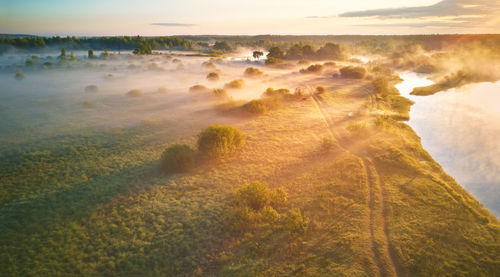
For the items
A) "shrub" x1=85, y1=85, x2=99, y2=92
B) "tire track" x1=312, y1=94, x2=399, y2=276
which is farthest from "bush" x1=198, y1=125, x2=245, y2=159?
"shrub" x1=85, y1=85, x2=99, y2=92

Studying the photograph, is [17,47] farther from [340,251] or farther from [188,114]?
[340,251]

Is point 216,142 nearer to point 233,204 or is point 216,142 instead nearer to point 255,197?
point 233,204

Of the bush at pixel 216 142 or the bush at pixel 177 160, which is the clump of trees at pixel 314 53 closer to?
the bush at pixel 216 142

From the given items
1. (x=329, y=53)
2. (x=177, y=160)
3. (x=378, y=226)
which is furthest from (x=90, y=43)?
(x=378, y=226)

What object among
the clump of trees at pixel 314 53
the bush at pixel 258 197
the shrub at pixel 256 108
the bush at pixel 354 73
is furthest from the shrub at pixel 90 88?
the clump of trees at pixel 314 53

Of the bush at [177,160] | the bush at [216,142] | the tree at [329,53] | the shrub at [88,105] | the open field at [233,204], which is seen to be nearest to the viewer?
the open field at [233,204]

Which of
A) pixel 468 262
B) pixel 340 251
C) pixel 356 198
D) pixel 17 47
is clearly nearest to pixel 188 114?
pixel 356 198
